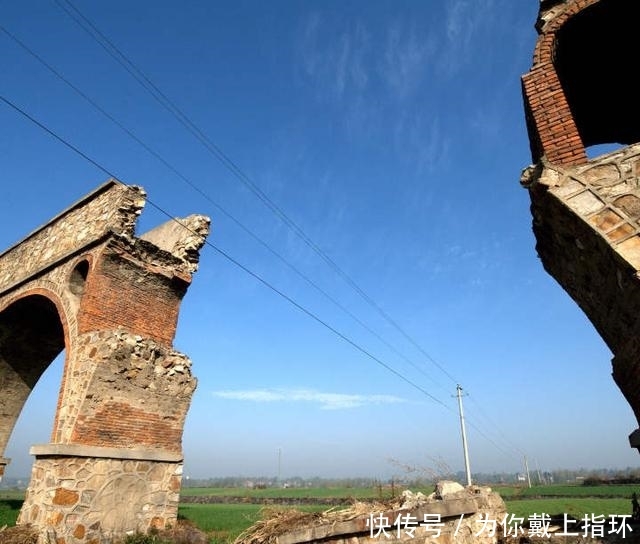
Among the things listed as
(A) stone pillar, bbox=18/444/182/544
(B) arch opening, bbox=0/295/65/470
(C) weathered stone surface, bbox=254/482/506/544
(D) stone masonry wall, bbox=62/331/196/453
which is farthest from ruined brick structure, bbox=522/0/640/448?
(B) arch opening, bbox=0/295/65/470

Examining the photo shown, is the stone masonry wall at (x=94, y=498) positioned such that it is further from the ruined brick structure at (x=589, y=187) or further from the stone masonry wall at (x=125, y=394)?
the ruined brick structure at (x=589, y=187)

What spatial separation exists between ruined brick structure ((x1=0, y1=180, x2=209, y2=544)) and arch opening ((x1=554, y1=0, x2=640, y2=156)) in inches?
313

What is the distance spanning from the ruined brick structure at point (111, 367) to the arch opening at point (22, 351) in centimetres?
15

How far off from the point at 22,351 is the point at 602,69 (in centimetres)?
1476

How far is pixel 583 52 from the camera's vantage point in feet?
21.3

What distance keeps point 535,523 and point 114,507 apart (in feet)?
21.9

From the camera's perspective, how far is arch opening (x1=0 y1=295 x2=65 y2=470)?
1206cm

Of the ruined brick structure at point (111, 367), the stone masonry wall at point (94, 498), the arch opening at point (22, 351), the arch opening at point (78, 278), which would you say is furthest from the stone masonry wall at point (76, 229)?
the stone masonry wall at point (94, 498)

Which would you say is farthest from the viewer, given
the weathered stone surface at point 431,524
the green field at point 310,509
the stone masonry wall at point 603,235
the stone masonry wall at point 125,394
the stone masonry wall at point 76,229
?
the green field at point 310,509

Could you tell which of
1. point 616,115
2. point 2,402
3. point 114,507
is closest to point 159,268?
point 114,507

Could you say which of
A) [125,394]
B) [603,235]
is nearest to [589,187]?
[603,235]

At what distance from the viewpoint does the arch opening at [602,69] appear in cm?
592

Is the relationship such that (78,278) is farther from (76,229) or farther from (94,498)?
(94,498)

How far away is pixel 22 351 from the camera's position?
12664 mm
